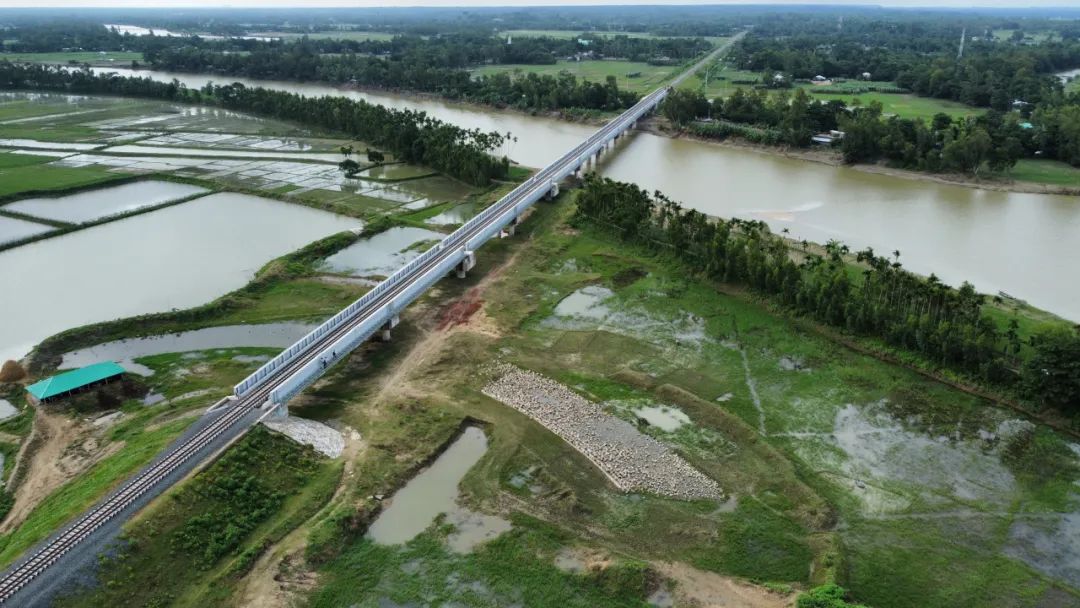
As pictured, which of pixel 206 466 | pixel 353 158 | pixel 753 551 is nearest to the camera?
pixel 753 551

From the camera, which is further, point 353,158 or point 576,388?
point 353,158

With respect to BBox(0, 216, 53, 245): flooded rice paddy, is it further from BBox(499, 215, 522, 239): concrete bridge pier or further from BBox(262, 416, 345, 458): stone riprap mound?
BBox(262, 416, 345, 458): stone riprap mound

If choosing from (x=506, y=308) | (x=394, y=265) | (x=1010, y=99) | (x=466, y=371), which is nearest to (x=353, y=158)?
(x=394, y=265)

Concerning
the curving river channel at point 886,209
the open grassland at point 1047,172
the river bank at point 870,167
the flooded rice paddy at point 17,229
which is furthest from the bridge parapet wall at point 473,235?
the open grassland at point 1047,172

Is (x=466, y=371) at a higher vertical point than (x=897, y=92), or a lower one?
lower

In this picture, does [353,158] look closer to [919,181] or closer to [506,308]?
[506,308]

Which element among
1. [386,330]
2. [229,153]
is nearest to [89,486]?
[386,330]

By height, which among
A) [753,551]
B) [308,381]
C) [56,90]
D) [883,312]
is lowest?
[753,551]

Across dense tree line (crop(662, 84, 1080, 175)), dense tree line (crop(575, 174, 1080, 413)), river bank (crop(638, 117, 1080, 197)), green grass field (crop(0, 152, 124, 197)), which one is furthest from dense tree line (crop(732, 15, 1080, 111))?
green grass field (crop(0, 152, 124, 197))
